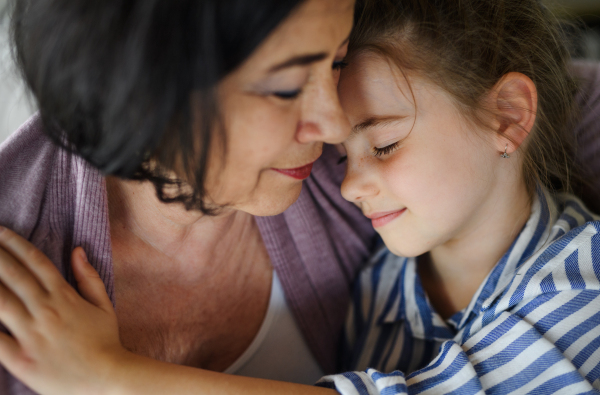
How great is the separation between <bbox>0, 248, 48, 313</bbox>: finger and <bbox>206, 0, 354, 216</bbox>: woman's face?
30 cm

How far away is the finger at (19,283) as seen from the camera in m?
0.69

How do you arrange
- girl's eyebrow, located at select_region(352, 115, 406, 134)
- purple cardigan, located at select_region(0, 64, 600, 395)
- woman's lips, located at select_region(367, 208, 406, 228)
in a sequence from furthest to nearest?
woman's lips, located at select_region(367, 208, 406, 228)
girl's eyebrow, located at select_region(352, 115, 406, 134)
purple cardigan, located at select_region(0, 64, 600, 395)

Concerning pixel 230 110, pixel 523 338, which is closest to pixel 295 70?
pixel 230 110

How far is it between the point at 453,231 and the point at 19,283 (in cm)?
82

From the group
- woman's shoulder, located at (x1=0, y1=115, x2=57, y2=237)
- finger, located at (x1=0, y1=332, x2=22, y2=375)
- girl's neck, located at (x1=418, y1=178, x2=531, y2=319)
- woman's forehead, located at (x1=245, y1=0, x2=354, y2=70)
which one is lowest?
girl's neck, located at (x1=418, y1=178, x2=531, y2=319)

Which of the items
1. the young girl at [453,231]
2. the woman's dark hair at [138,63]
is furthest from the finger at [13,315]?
the woman's dark hair at [138,63]

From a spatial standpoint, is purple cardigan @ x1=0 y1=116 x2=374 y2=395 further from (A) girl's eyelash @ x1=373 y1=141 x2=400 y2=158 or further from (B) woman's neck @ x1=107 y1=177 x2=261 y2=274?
(A) girl's eyelash @ x1=373 y1=141 x2=400 y2=158

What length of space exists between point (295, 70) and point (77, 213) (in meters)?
0.46

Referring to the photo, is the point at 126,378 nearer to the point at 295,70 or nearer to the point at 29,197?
the point at 29,197

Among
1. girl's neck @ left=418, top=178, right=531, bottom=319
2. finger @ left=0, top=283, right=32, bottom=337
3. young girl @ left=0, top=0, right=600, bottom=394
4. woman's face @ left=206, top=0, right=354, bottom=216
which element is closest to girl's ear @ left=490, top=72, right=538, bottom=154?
young girl @ left=0, top=0, right=600, bottom=394

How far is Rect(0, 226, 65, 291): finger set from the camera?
72cm

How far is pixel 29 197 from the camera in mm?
777

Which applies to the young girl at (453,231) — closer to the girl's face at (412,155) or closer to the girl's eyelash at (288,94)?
the girl's face at (412,155)

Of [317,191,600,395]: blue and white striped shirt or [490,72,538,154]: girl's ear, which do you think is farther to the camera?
[490,72,538,154]: girl's ear
